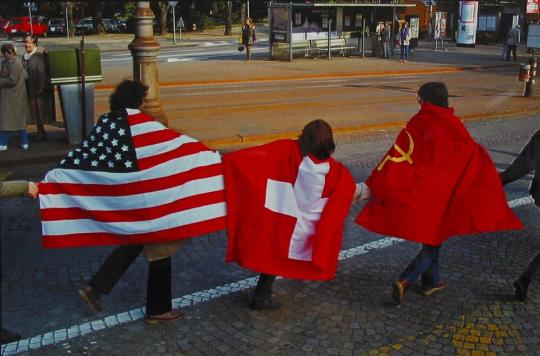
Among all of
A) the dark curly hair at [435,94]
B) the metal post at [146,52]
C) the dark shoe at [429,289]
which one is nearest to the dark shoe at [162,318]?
the dark shoe at [429,289]

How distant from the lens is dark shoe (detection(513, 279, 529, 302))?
4.85 metres

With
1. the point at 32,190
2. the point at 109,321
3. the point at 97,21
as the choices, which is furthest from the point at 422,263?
the point at 97,21

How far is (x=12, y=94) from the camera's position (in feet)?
31.4

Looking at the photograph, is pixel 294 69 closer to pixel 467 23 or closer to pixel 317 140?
pixel 467 23

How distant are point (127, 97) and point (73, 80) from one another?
6.32 meters

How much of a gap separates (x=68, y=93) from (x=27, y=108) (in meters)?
0.67

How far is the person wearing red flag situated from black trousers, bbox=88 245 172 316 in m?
1.50

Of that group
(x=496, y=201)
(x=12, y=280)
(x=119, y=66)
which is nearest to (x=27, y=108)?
(x=12, y=280)

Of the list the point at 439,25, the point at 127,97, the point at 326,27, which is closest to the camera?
the point at 127,97

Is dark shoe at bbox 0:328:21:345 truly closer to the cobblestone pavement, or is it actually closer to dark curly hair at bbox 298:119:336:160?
the cobblestone pavement

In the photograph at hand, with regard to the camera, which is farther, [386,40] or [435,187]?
[386,40]

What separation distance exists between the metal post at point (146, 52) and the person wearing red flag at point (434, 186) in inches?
236

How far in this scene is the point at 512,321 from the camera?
15.1ft

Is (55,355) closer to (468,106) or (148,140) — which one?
(148,140)
